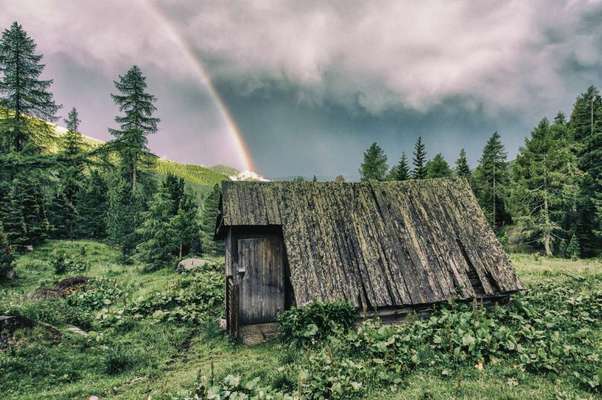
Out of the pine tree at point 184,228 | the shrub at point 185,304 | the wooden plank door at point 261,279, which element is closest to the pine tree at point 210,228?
the pine tree at point 184,228

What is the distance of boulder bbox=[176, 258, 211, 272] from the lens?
2545 centimetres

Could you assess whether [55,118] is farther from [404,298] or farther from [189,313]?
[404,298]

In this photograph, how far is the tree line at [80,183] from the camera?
31.8 feet

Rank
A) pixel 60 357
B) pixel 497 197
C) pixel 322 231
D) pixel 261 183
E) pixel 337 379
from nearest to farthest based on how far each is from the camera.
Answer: pixel 337 379 → pixel 60 357 → pixel 322 231 → pixel 261 183 → pixel 497 197

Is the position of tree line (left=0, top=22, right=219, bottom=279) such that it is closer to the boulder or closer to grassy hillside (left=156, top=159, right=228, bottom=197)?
the boulder

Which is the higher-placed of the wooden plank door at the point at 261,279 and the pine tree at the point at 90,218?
the pine tree at the point at 90,218

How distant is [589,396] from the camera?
5453 mm

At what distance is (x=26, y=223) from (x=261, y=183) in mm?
30539

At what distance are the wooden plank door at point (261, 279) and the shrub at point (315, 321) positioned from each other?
2.38m

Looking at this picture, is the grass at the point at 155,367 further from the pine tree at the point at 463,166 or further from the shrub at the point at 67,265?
the pine tree at the point at 463,166

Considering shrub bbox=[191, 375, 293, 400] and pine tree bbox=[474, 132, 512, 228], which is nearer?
shrub bbox=[191, 375, 293, 400]

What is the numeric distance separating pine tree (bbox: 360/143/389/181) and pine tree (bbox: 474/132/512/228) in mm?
14039

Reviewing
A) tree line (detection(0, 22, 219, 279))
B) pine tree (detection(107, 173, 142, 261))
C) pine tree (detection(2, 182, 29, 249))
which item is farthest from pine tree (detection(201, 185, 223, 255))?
pine tree (detection(2, 182, 29, 249))

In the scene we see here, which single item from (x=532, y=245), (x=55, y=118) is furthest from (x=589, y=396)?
(x=55, y=118)
